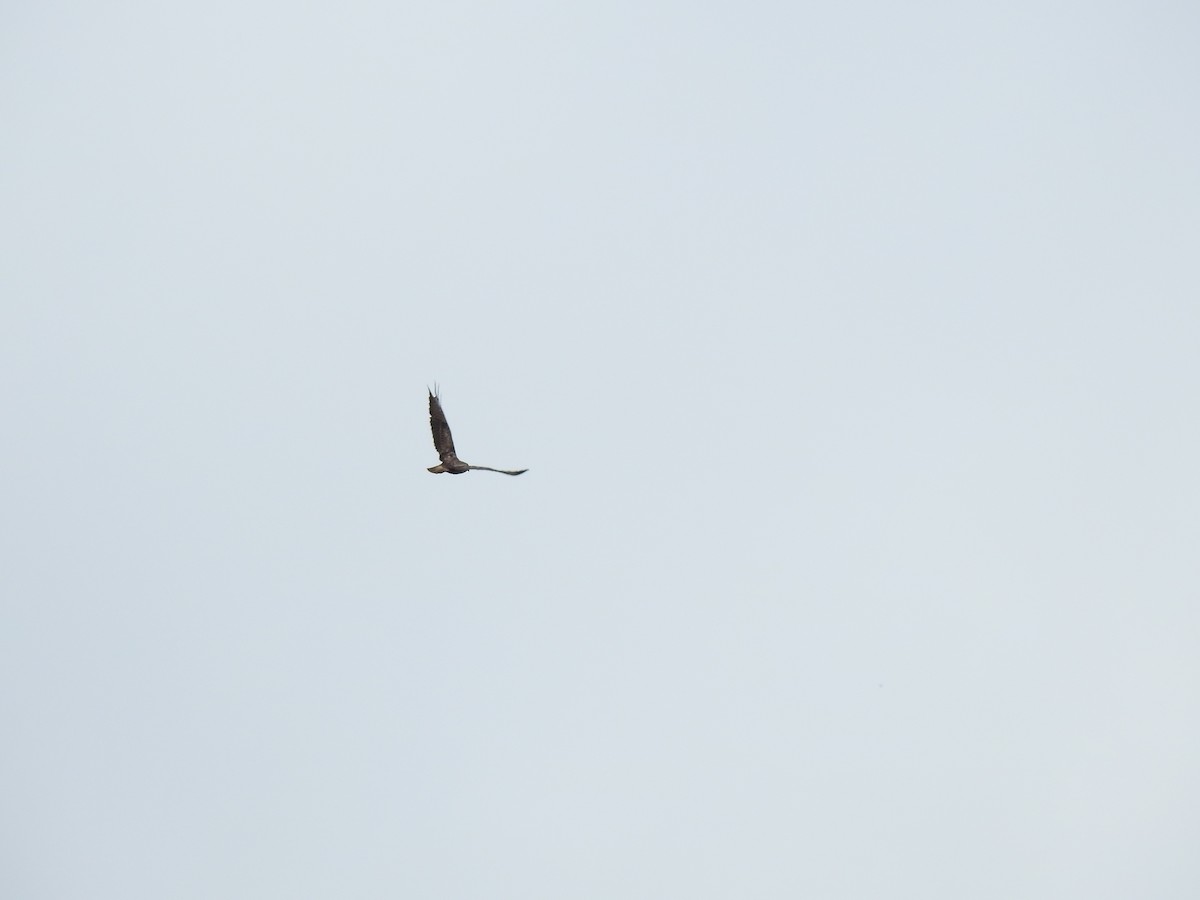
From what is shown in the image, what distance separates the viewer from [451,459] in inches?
2992

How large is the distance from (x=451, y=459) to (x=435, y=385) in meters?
3.32

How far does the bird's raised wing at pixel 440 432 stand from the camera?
75188mm

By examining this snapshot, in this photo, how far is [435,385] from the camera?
7500cm

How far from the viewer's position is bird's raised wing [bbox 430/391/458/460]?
75.2m

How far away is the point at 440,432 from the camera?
75812 mm
